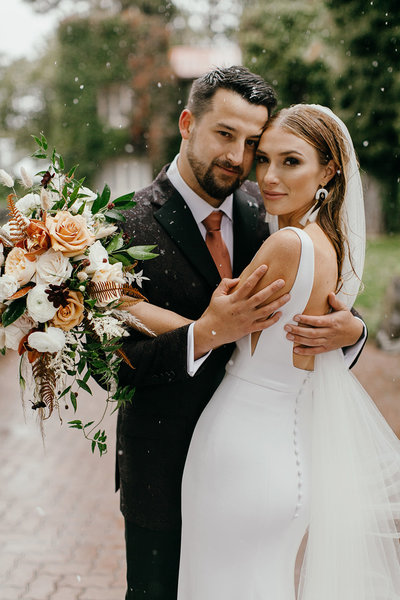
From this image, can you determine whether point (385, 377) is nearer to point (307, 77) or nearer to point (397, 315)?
point (397, 315)

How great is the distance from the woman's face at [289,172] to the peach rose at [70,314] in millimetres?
855

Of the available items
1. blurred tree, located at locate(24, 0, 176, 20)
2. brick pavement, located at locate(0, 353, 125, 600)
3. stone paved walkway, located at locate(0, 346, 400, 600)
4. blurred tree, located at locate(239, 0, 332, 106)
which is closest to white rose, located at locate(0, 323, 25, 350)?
brick pavement, located at locate(0, 353, 125, 600)

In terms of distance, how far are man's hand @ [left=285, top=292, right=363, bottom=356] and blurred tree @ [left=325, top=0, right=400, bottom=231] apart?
8779 millimetres

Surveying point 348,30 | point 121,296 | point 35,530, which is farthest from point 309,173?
point 348,30

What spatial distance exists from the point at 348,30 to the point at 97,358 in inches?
469

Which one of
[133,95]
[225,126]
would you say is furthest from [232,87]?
[133,95]

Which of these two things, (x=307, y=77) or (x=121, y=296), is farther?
(x=307, y=77)

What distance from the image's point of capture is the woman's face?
2447mm

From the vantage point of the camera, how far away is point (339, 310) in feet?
8.09

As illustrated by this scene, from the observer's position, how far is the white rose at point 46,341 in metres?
2.06

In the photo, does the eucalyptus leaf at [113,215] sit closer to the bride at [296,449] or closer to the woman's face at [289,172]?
the bride at [296,449]

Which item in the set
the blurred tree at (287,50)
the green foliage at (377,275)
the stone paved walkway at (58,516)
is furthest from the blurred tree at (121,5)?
the stone paved walkway at (58,516)

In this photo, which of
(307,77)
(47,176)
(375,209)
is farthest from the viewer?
(375,209)

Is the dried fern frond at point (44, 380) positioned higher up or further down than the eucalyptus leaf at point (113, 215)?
further down
